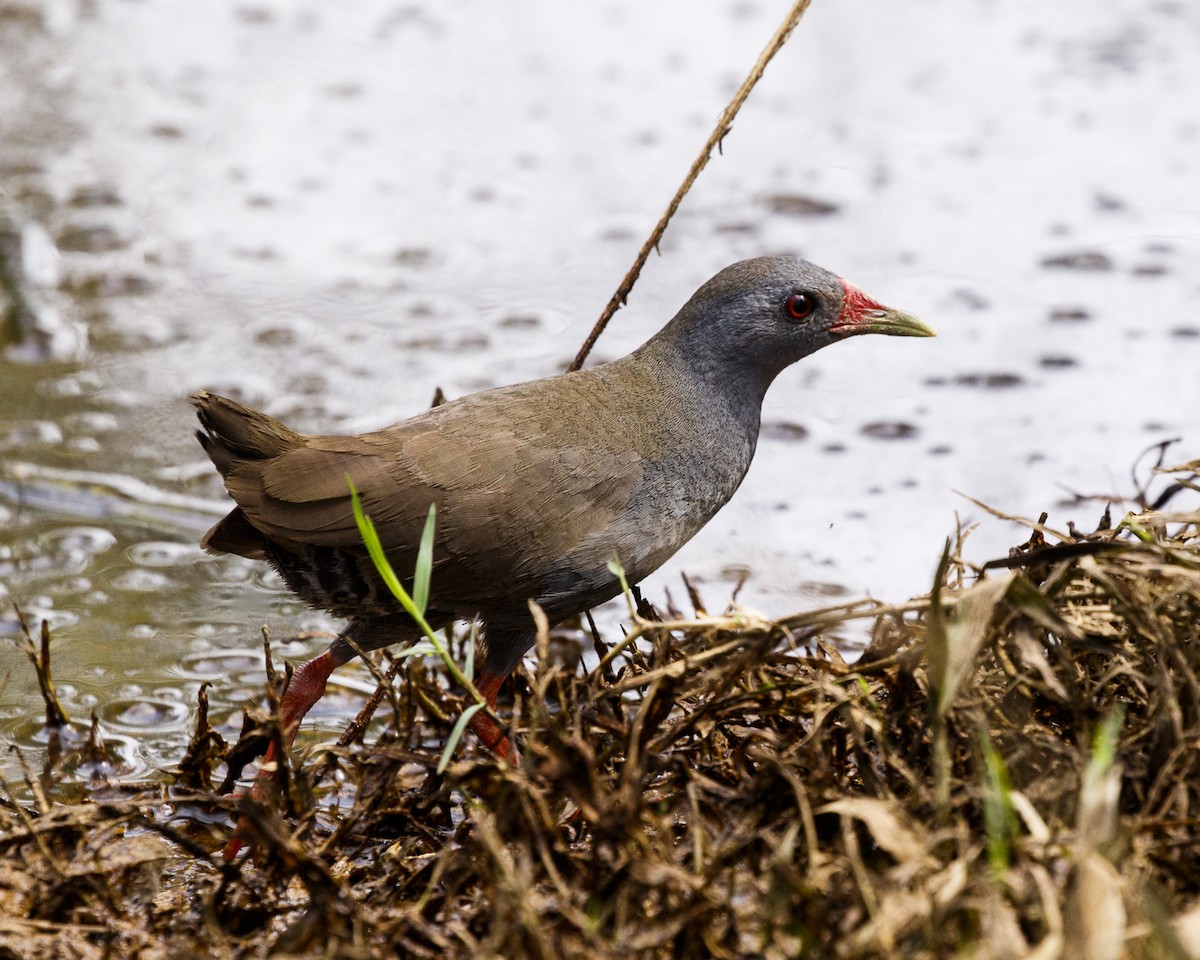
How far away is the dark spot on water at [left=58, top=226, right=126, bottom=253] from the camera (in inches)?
261

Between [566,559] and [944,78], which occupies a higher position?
[944,78]

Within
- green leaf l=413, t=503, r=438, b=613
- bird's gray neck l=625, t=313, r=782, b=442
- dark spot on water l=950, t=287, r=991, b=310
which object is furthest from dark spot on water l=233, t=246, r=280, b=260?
green leaf l=413, t=503, r=438, b=613

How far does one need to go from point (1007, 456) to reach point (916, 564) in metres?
0.71

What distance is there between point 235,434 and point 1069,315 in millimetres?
3615

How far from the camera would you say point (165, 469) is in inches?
209

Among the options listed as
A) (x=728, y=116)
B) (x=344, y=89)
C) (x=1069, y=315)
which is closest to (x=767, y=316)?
(x=728, y=116)

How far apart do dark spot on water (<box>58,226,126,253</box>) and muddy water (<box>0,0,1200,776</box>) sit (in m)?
0.04

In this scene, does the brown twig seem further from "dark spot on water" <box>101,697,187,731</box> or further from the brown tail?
"dark spot on water" <box>101,697,187,731</box>

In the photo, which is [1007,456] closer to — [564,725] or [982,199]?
[982,199]

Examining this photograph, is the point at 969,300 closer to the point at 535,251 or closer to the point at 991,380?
the point at 991,380

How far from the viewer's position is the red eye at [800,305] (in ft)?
13.0

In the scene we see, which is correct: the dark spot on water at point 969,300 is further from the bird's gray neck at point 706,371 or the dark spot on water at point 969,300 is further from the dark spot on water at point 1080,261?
the bird's gray neck at point 706,371

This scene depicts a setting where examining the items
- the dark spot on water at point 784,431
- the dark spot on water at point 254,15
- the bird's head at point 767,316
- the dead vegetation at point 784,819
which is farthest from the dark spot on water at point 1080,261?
the dark spot on water at point 254,15

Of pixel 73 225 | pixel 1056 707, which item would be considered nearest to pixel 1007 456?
pixel 1056 707
